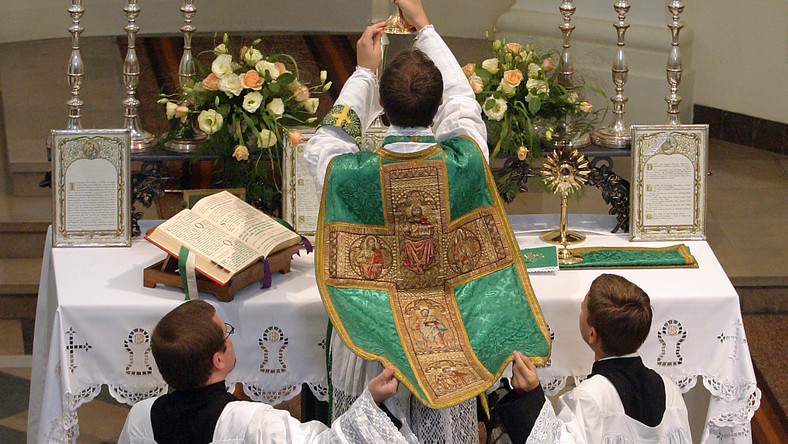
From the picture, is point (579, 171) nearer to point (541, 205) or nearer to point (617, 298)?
point (617, 298)

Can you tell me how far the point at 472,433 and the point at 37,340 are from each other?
177cm

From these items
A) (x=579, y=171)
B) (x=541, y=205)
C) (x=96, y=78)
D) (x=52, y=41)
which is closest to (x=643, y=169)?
(x=579, y=171)

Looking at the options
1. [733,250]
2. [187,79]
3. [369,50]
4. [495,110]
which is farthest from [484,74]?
[733,250]

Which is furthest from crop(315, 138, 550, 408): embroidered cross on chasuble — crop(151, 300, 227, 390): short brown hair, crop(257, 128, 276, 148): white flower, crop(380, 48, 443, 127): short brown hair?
crop(257, 128, 276, 148): white flower

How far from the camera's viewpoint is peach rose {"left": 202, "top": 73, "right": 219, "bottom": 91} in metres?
4.16

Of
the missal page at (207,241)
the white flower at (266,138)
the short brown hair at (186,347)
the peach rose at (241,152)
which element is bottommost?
the short brown hair at (186,347)

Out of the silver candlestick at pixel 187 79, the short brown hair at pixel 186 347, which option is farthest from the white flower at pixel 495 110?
the short brown hair at pixel 186 347

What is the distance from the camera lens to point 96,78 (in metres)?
8.26

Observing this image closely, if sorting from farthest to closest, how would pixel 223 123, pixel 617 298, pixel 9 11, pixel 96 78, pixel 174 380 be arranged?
pixel 9 11 < pixel 96 78 < pixel 223 123 < pixel 617 298 < pixel 174 380

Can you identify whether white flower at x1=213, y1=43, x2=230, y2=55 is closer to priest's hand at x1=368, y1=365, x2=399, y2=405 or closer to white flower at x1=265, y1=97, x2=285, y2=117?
white flower at x1=265, y1=97, x2=285, y2=117

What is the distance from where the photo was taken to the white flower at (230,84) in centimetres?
413

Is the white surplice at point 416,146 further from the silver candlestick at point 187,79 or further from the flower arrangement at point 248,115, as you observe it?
the silver candlestick at point 187,79

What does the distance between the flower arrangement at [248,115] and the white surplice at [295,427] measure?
1.36 m

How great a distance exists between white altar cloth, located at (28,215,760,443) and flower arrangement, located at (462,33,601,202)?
60 centimetres
